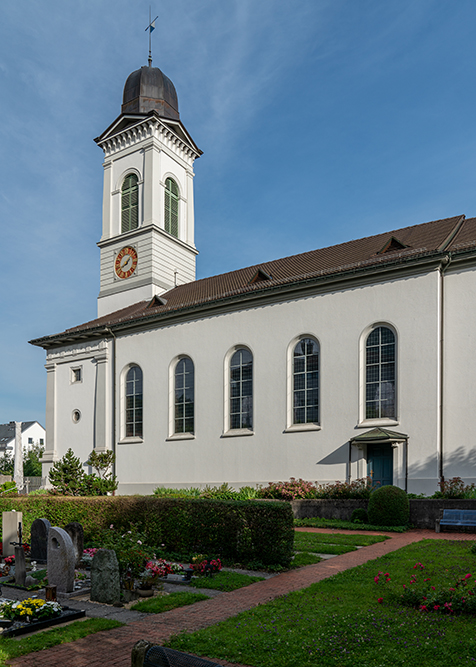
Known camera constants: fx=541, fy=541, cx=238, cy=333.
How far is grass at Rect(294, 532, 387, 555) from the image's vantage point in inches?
516

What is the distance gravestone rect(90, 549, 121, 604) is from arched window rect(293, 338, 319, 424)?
14.7m

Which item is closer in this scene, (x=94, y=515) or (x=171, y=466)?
(x=94, y=515)

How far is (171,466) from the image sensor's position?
27.3 m

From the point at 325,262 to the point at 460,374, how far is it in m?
8.87

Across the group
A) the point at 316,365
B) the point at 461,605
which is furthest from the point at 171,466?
the point at 461,605

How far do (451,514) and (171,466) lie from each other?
49.5 ft

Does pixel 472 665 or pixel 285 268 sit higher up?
pixel 285 268

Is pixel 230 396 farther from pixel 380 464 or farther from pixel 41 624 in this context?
pixel 41 624

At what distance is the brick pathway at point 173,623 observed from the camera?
641cm

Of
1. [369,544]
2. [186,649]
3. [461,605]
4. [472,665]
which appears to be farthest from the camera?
[369,544]

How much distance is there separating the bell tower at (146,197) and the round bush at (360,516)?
69.4ft

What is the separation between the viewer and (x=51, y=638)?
7.11 metres

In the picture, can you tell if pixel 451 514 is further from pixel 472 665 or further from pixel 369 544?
pixel 472 665

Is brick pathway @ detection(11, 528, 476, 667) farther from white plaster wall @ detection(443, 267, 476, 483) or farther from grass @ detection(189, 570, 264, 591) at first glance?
white plaster wall @ detection(443, 267, 476, 483)
